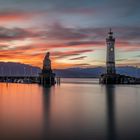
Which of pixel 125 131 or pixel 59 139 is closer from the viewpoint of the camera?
pixel 59 139

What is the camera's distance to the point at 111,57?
176 metres

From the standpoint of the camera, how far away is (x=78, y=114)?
4772 centimetres

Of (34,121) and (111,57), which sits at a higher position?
(111,57)

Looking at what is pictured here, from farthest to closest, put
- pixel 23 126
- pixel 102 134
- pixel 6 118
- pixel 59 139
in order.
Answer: pixel 6 118 → pixel 23 126 → pixel 102 134 → pixel 59 139

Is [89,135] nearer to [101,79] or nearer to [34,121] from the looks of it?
[34,121]

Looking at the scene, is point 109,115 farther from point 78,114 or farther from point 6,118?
point 6,118

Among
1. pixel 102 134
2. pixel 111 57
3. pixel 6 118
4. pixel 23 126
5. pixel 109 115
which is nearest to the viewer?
pixel 102 134

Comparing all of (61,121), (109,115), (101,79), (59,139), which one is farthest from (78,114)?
(101,79)

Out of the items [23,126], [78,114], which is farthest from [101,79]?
[23,126]

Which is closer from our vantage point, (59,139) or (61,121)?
(59,139)

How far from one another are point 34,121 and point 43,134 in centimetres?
792

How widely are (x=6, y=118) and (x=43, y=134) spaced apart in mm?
11647

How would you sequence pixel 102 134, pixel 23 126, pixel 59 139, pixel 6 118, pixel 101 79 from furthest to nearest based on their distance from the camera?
pixel 101 79 → pixel 6 118 → pixel 23 126 → pixel 102 134 → pixel 59 139

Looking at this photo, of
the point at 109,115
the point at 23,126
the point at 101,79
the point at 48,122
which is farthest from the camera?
the point at 101,79
